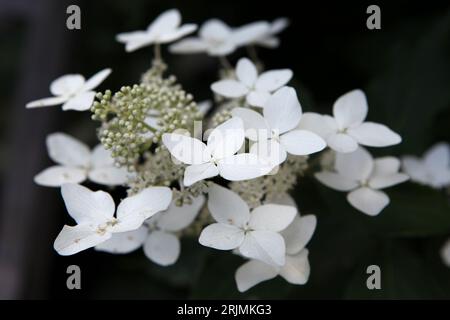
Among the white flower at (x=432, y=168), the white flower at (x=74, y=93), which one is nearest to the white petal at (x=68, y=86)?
the white flower at (x=74, y=93)

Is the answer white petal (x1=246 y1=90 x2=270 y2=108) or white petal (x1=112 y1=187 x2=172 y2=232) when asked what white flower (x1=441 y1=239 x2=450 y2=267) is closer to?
white petal (x1=246 y1=90 x2=270 y2=108)

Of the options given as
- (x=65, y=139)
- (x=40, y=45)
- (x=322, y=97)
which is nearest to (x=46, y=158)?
(x=40, y=45)

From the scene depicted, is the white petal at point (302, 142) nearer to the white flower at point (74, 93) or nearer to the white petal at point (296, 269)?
the white petal at point (296, 269)

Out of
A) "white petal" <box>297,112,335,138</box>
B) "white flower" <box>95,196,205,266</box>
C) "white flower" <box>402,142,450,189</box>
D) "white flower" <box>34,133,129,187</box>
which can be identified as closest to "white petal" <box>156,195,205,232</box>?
"white flower" <box>95,196,205,266</box>

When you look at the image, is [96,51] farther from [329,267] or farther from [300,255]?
[300,255]

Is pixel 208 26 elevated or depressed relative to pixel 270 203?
elevated

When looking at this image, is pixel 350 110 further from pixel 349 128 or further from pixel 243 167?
pixel 243 167

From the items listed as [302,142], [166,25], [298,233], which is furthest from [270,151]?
[166,25]
